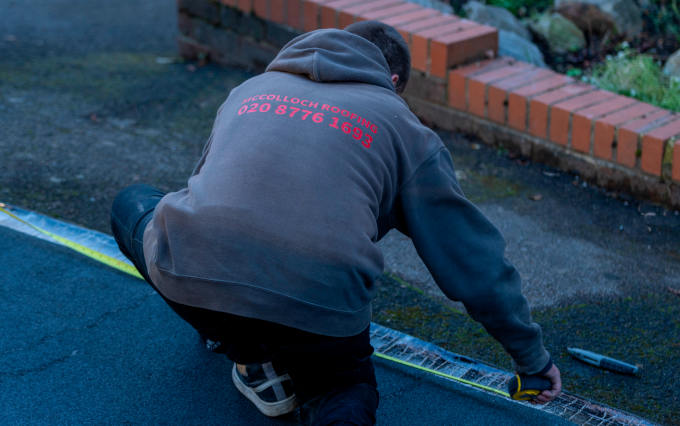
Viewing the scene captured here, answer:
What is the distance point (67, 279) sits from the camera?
320cm

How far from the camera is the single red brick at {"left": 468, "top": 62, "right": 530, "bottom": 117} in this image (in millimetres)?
4176

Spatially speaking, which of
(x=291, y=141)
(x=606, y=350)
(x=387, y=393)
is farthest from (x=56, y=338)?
(x=606, y=350)

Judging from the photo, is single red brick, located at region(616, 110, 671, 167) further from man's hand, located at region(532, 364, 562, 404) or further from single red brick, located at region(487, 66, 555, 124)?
man's hand, located at region(532, 364, 562, 404)

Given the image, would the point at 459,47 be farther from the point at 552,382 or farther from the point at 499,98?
the point at 552,382

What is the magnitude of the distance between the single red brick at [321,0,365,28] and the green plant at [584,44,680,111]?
1.44 metres

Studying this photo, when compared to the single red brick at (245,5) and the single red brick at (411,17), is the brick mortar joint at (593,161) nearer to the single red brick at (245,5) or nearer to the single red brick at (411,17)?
the single red brick at (411,17)

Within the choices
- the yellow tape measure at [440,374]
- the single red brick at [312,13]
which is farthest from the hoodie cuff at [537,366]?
the single red brick at [312,13]

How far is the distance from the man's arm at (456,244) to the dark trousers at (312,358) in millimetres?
319

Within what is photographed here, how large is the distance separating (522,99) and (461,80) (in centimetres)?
38

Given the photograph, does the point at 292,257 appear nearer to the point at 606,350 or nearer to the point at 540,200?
the point at 606,350

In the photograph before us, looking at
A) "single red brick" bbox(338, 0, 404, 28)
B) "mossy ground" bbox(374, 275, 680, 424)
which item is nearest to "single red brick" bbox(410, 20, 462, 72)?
"single red brick" bbox(338, 0, 404, 28)

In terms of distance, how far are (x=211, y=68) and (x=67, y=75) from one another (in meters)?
0.93

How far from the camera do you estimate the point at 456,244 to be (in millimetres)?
2129

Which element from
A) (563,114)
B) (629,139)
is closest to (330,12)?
(563,114)
